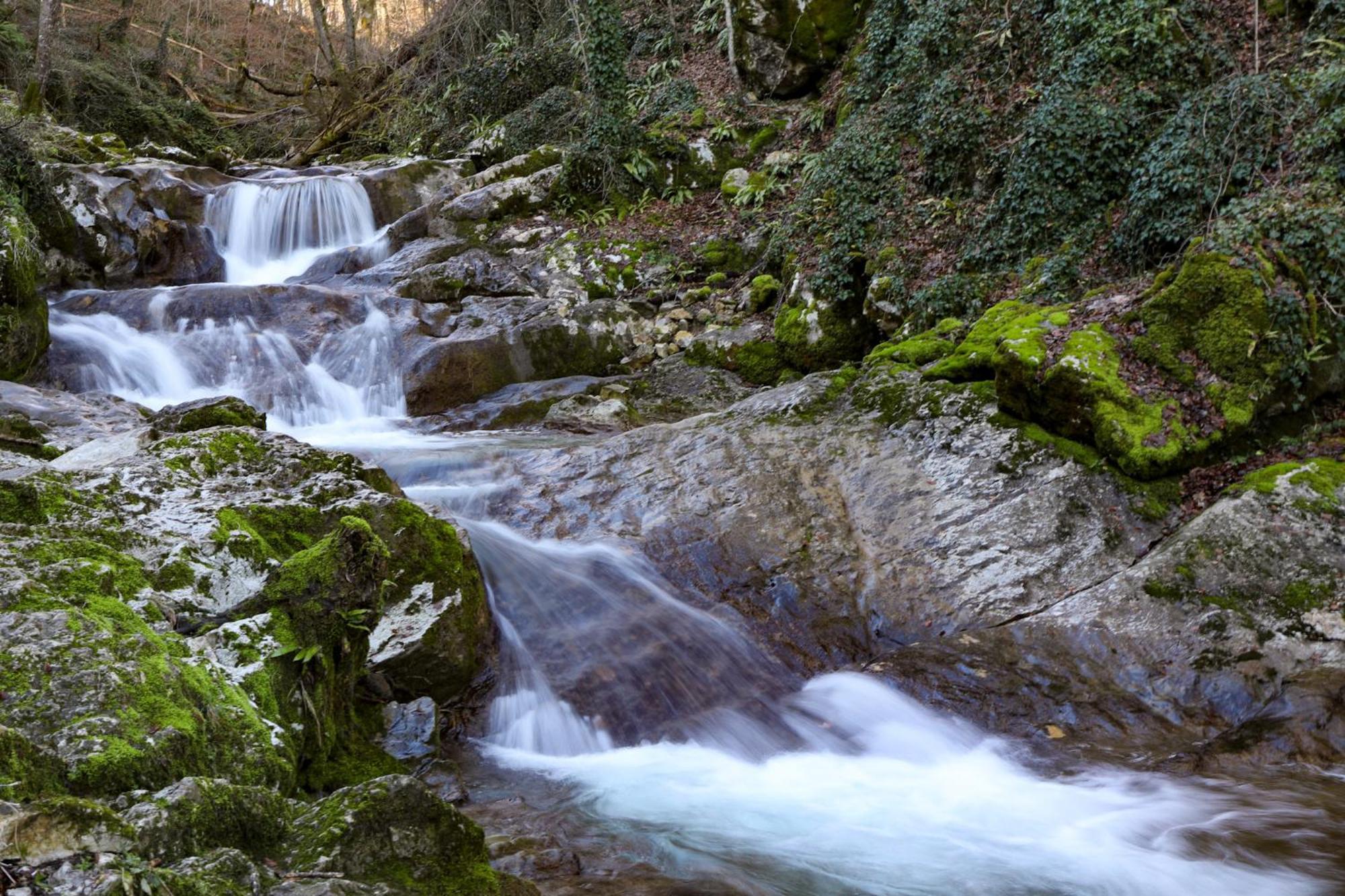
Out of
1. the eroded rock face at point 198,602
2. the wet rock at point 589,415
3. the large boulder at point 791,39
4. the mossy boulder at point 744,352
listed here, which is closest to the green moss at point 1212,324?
the mossy boulder at point 744,352

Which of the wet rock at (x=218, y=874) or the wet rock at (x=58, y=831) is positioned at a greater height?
the wet rock at (x=58, y=831)

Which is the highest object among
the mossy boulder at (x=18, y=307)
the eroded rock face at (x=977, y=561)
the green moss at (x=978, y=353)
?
the mossy boulder at (x=18, y=307)

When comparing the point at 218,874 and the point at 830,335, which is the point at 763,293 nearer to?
the point at 830,335

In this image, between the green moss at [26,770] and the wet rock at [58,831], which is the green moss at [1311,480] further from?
the green moss at [26,770]

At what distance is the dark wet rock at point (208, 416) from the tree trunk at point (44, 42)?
50.9ft

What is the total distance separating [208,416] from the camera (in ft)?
22.5

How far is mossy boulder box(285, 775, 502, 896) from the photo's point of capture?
2.69 m

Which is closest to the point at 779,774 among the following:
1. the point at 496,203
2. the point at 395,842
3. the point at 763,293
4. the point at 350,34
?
the point at 395,842

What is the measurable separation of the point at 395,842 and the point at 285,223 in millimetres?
16264

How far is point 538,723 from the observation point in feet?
18.1

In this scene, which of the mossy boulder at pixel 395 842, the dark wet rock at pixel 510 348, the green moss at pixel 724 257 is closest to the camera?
the mossy boulder at pixel 395 842

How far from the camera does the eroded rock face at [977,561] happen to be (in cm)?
524

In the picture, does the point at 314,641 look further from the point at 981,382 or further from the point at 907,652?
the point at 981,382

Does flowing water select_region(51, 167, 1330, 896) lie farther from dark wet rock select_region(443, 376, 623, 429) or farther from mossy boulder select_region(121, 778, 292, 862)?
dark wet rock select_region(443, 376, 623, 429)
